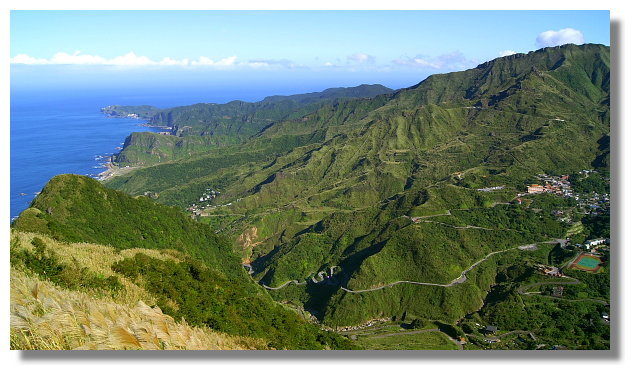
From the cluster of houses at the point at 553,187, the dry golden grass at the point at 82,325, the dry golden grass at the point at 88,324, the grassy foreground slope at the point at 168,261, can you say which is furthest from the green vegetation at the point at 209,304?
the cluster of houses at the point at 553,187

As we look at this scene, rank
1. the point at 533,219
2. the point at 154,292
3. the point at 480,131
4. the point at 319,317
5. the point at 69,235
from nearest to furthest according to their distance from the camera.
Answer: the point at 154,292
the point at 69,235
the point at 319,317
the point at 533,219
the point at 480,131

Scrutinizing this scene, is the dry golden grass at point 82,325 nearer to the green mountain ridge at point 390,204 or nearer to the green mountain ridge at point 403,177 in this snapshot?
the green mountain ridge at point 390,204

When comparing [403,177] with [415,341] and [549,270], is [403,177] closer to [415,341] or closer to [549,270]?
[549,270]

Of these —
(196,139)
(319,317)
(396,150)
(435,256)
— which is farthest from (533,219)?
(196,139)

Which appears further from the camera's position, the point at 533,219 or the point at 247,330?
the point at 533,219

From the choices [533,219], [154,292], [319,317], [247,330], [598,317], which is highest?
[154,292]

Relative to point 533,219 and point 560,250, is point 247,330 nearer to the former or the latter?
point 560,250
